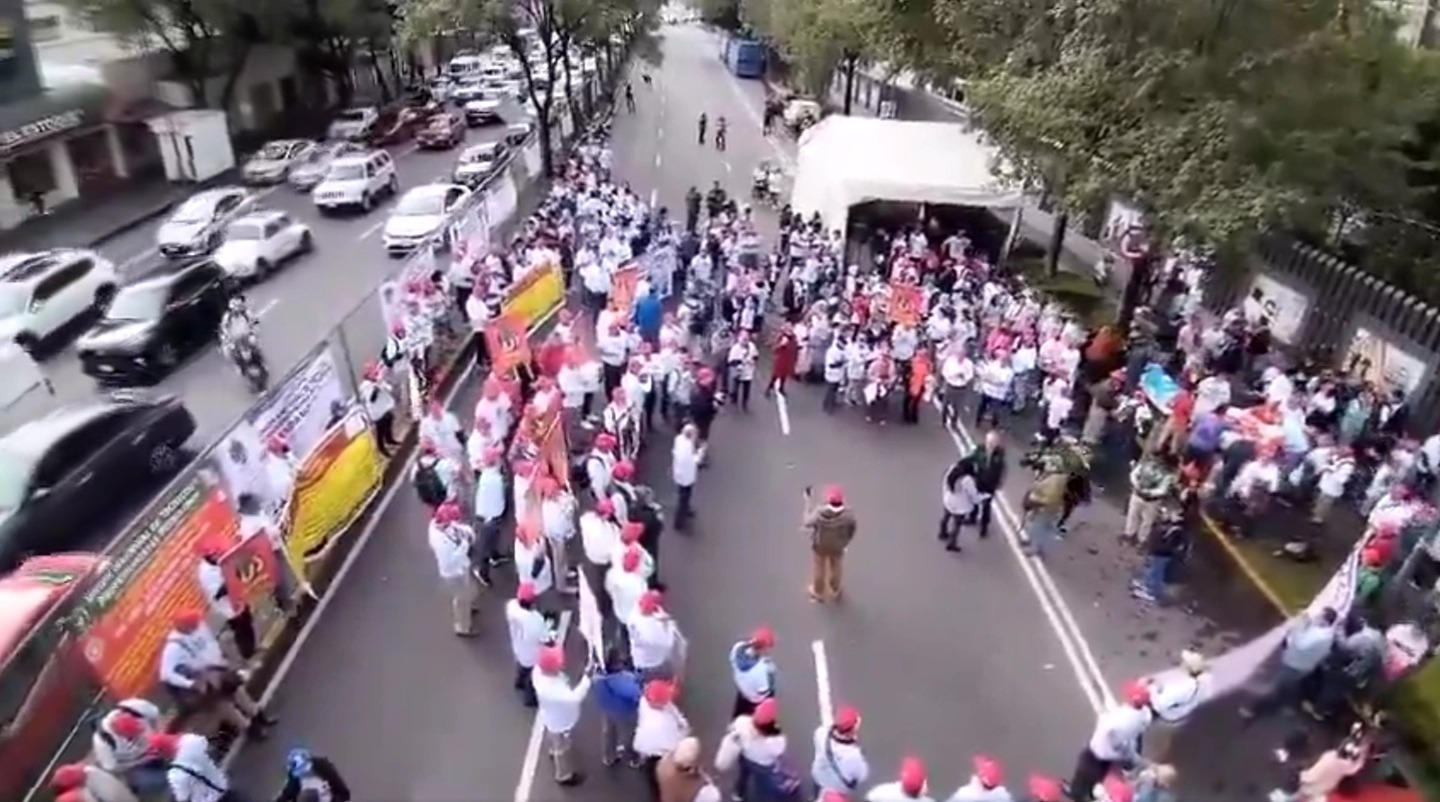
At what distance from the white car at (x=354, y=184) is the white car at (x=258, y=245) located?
4.46 meters

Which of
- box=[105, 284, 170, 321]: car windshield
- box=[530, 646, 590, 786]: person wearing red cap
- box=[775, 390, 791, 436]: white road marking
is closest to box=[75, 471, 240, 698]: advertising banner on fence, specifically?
box=[530, 646, 590, 786]: person wearing red cap

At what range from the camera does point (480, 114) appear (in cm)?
4522

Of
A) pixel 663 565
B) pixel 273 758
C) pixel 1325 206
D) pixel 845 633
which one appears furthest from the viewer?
pixel 1325 206

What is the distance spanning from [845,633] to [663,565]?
7.22 feet

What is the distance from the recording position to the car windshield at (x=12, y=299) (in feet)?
62.5

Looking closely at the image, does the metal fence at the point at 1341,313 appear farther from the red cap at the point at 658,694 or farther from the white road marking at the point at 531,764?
the white road marking at the point at 531,764

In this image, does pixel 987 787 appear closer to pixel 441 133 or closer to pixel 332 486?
pixel 332 486

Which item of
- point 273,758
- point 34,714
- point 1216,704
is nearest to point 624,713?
point 273,758

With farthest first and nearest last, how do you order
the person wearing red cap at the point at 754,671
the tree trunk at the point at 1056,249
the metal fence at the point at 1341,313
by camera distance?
the tree trunk at the point at 1056,249
the metal fence at the point at 1341,313
the person wearing red cap at the point at 754,671

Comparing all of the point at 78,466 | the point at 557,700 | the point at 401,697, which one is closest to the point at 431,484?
the point at 401,697

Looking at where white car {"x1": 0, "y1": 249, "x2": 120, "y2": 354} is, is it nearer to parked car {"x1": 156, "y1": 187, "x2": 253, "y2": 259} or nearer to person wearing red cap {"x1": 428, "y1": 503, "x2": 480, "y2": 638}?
parked car {"x1": 156, "y1": 187, "x2": 253, "y2": 259}

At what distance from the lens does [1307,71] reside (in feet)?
49.0

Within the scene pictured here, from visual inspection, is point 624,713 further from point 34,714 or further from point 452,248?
point 452,248

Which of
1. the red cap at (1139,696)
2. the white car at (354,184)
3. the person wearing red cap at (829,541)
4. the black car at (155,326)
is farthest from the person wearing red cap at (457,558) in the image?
the white car at (354,184)
